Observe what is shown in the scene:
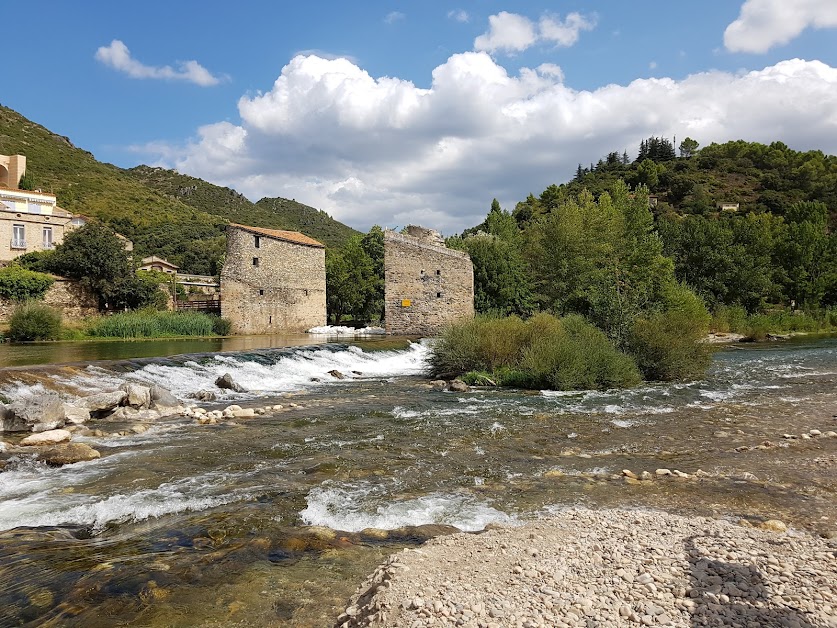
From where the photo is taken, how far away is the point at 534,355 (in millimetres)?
13492

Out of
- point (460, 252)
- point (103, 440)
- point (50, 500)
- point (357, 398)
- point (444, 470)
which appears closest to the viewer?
point (50, 500)

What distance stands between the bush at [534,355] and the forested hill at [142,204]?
38.2m

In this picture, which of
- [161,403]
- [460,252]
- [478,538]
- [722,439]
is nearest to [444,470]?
[478,538]

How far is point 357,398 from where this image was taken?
12.0 m

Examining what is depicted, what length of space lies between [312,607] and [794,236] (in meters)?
50.1

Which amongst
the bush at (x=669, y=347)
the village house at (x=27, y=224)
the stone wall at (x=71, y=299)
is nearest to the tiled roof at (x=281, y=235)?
the stone wall at (x=71, y=299)

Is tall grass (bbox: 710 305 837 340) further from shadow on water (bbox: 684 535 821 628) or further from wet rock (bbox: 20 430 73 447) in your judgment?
wet rock (bbox: 20 430 73 447)

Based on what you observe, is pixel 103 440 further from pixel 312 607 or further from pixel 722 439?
pixel 722 439

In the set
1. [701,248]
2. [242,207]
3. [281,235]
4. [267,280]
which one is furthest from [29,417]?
[242,207]

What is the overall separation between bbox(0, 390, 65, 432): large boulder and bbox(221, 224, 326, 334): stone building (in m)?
21.9

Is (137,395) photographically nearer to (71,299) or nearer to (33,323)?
(33,323)

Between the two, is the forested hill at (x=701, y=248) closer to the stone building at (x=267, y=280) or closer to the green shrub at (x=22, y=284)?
the stone building at (x=267, y=280)

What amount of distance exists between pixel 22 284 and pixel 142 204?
42182 millimetres

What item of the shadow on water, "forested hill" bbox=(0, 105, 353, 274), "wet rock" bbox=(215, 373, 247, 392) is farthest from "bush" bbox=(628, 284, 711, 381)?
"forested hill" bbox=(0, 105, 353, 274)
